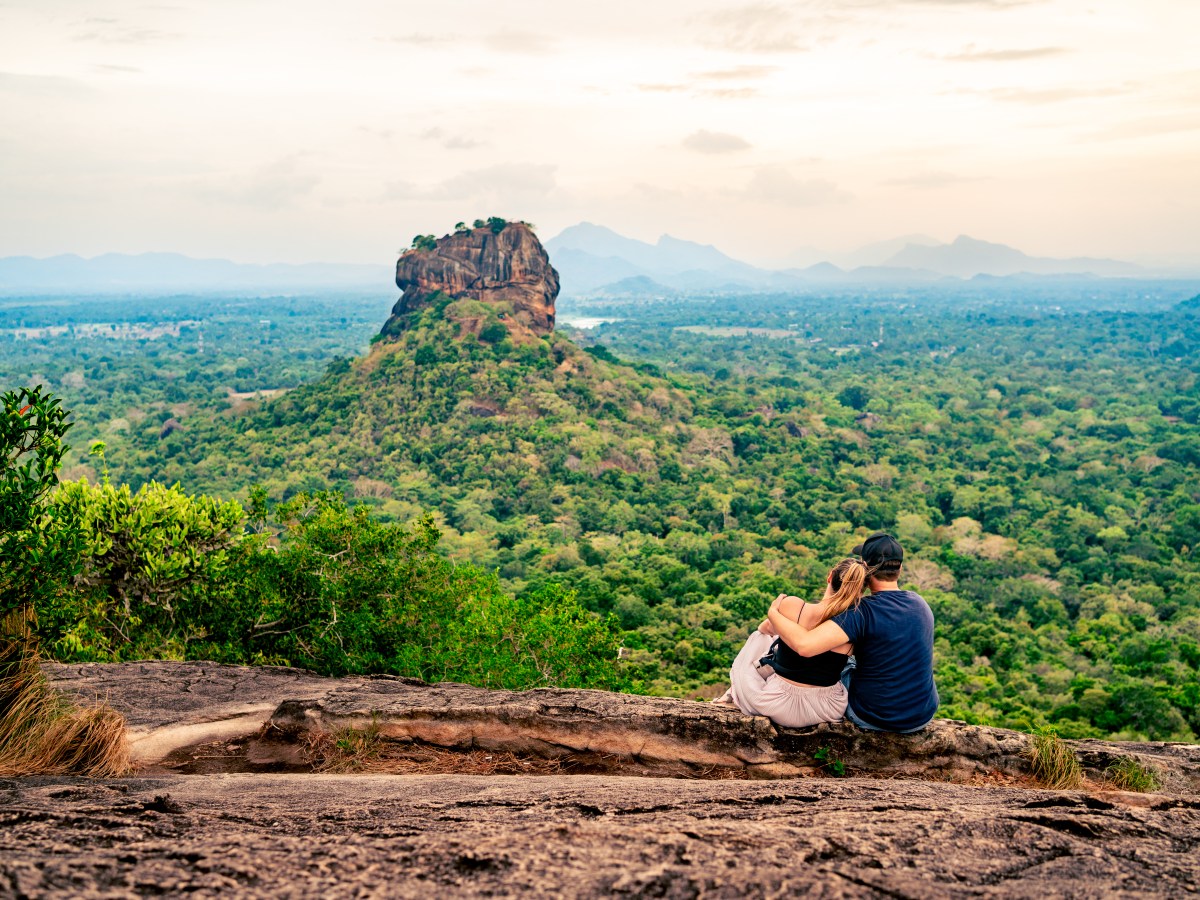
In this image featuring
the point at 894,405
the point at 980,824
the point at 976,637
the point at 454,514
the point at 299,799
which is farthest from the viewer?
the point at 894,405

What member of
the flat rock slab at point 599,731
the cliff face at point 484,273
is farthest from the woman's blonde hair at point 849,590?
the cliff face at point 484,273

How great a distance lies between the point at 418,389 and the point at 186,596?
160 feet

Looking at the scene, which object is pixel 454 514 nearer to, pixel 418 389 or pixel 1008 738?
pixel 418 389

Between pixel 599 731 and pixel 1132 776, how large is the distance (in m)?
3.52

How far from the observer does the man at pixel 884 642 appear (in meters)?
4.83

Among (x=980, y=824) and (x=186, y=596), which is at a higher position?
(x=980, y=824)

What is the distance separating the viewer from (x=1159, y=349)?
127812 millimetres

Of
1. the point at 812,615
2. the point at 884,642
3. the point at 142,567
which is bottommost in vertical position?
the point at 142,567

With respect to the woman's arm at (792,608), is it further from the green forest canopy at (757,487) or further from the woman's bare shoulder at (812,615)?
the green forest canopy at (757,487)

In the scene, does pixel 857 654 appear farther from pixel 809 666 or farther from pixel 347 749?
pixel 347 749

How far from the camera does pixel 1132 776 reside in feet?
16.1

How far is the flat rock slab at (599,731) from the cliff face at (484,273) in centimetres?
5905

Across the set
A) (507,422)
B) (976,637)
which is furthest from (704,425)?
(976,637)

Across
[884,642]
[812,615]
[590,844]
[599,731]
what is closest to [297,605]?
[599,731]
